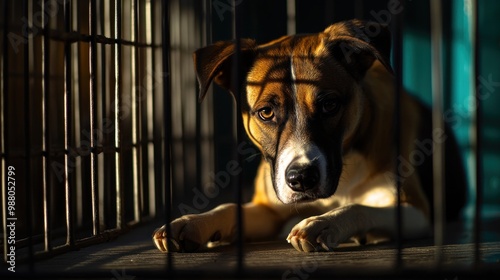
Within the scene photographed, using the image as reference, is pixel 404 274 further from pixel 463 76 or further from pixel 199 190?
pixel 199 190

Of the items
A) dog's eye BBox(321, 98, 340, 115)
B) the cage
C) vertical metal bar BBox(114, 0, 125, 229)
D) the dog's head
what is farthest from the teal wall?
vertical metal bar BBox(114, 0, 125, 229)

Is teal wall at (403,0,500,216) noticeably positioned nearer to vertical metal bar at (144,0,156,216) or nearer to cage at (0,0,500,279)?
cage at (0,0,500,279)

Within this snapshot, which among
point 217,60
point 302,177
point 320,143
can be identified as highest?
point 217,60

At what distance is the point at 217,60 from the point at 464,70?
1.67 m

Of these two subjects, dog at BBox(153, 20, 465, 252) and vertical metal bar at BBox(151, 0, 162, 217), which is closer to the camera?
dog at BBox(153, 20, 465, 252)

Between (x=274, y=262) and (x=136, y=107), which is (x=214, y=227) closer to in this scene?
(x=274, y=262)

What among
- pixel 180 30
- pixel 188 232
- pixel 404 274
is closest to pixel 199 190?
pixel 180 30

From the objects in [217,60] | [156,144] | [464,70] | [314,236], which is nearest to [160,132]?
[156,144]

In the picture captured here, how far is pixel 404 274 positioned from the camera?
2018mm

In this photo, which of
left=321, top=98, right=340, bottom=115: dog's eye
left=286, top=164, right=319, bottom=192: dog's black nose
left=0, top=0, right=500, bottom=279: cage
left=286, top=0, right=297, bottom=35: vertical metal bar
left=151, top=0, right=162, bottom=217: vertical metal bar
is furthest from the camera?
left=286, top=0, right=297, bottom=35: vertical metal bar

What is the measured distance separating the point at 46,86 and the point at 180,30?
1.88 m

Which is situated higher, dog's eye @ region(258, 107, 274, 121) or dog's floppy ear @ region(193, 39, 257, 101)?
dog's floppy ear @ region(193, 39, 257, 101)

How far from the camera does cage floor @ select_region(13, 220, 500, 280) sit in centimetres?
203

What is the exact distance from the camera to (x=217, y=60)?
9.09 feet
